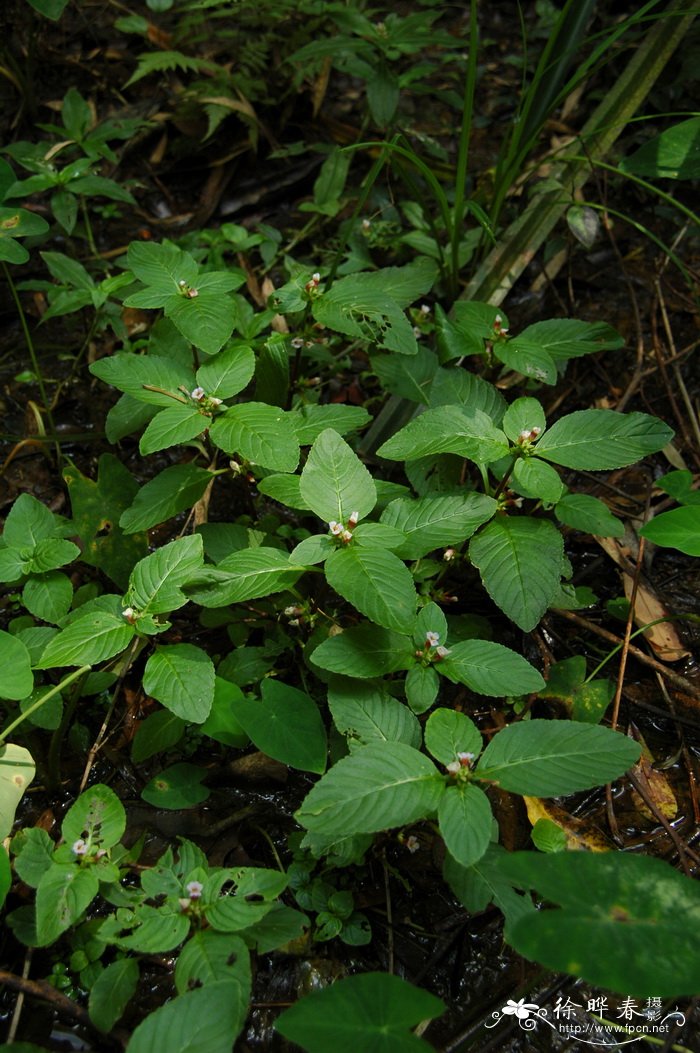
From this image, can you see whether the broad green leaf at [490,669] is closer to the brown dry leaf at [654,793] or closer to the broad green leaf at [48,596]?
the brown dry leaf at [654,793]

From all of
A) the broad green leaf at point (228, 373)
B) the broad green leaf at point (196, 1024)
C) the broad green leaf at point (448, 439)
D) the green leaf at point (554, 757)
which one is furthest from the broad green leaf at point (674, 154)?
the broad green leaf at point (196, 1024)

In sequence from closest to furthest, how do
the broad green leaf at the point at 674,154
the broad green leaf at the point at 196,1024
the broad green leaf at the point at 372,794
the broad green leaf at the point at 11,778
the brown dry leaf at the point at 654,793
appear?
the broad green leaf at the point at 196,1024, the broad green leaf at the point at 372,794, the broad green leaf at the point at 11,778, the brown dry leaf at the point at 654,793, the broad green leaf at the point at 674,154

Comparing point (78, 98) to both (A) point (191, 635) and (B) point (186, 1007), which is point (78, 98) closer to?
(A) point (191, 635)

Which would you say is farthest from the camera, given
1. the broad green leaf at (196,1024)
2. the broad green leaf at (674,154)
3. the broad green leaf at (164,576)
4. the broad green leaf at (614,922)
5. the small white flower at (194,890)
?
the broad green leaf at (674,154)

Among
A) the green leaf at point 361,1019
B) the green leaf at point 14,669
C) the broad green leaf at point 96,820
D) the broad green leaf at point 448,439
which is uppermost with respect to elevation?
the broad green leaf at point 448,439

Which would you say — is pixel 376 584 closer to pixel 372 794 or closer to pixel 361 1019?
pixel 372 794

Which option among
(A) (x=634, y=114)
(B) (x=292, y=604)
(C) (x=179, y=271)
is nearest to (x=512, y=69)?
(A) (x=634, y=114)
